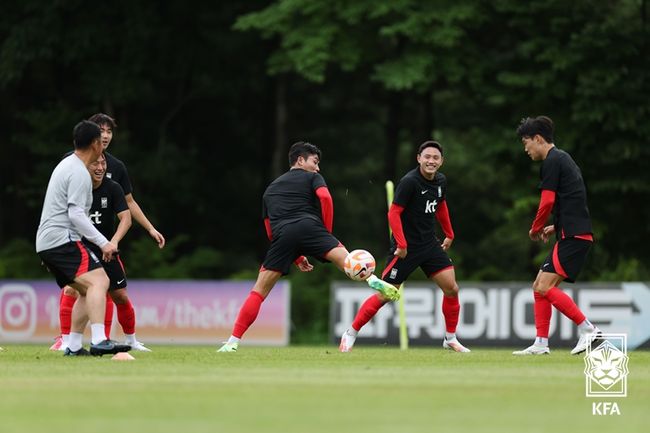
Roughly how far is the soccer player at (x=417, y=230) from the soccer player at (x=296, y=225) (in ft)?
2.46

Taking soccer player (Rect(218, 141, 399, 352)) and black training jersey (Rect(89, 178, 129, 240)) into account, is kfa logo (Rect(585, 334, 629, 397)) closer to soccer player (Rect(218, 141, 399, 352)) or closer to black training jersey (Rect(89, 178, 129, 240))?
soccer player (Rect(218, 141, 399, 352))

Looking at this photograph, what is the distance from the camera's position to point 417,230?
569 inches

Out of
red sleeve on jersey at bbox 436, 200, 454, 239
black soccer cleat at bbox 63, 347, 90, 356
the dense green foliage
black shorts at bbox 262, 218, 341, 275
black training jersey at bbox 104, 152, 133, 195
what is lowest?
black soccer cleat at bbox 63, 347, 90, 356

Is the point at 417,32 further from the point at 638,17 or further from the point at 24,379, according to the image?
the point at 24,379

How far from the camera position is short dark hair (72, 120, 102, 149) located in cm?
1213

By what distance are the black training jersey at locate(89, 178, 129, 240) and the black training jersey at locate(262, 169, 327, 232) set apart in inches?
58.3

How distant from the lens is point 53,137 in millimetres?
34625

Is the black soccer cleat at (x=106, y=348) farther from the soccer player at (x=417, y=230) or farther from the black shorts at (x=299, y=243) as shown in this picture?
the soccer player at (x=417, y=230)

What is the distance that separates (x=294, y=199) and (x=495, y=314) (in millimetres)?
11814

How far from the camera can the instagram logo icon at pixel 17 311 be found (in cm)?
2708

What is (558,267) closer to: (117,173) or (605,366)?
(605,366)

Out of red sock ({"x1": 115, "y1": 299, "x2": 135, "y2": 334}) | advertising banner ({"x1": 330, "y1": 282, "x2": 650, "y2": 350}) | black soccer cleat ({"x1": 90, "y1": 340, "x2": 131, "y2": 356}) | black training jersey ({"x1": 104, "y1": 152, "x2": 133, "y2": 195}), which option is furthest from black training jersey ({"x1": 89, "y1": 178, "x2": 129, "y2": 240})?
advertising banner ({"x1": 330, "y1": 282, "x2": 650, "y2": 350})

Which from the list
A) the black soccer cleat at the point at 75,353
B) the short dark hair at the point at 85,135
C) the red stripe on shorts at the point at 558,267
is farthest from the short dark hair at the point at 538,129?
the black soccer cleat at the point at 75,353

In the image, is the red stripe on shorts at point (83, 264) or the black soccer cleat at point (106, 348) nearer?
the red stripe on shorts at point (83, 264)
